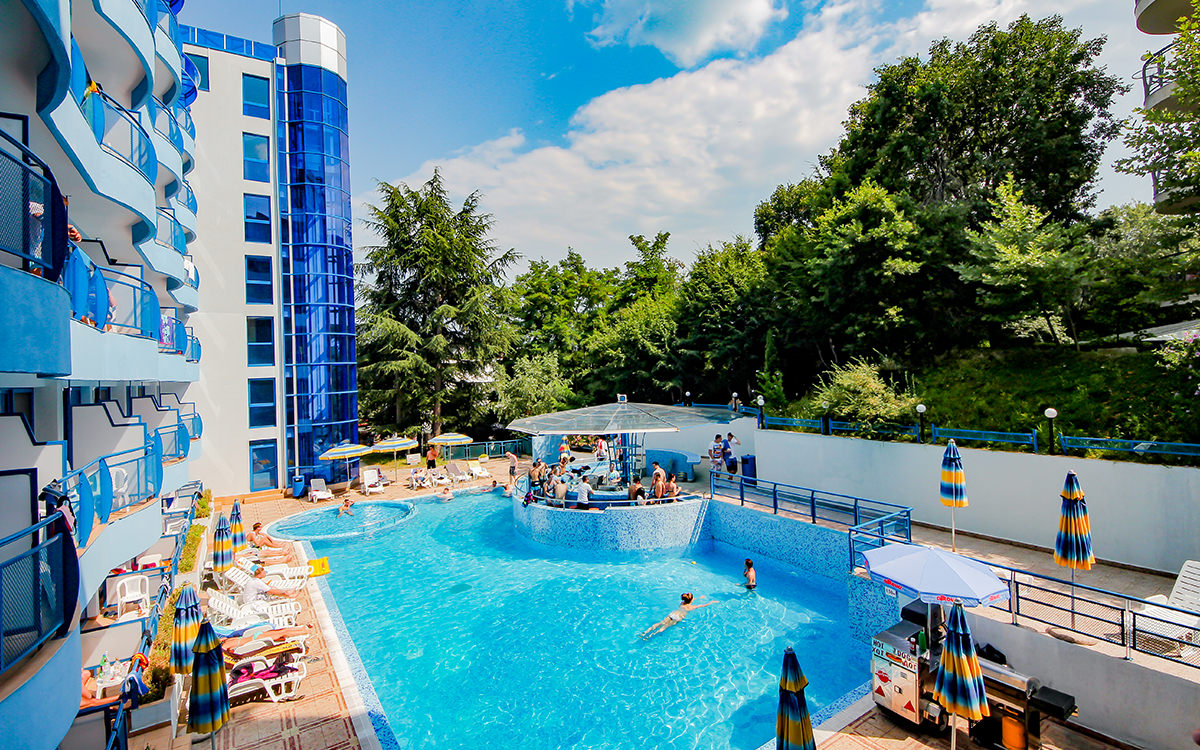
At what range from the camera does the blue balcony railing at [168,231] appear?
40.4 feet

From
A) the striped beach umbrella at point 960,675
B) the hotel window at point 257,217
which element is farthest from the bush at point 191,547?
the striped beach umbrella at point 960,675

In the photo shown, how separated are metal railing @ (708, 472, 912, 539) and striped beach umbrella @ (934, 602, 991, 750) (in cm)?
624

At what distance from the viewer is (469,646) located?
1088cm

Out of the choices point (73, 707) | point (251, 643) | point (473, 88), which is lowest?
point (251, 643)

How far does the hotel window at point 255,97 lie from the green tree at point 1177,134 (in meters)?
28.8

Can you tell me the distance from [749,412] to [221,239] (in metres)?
23.0

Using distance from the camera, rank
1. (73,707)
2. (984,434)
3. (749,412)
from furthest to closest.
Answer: (749,412), (984,434), (73,707)

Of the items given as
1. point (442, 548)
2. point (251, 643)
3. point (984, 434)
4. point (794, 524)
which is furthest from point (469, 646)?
point (984, 434)

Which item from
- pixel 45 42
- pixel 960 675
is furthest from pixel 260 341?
pixel 960 675

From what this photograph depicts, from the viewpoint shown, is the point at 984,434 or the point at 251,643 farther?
the point at 984,434

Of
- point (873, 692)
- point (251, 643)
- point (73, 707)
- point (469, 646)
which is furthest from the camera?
point (469, 646)

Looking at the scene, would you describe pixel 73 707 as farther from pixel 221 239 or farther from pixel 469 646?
pixel 221 239

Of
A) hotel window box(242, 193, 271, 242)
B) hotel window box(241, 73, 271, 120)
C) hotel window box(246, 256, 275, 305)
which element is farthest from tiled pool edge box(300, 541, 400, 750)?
hotel window box(241, 73, 271, 120)

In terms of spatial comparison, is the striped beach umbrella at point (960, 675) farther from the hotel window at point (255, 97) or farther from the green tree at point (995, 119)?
the hotel window at point (255, 97)
